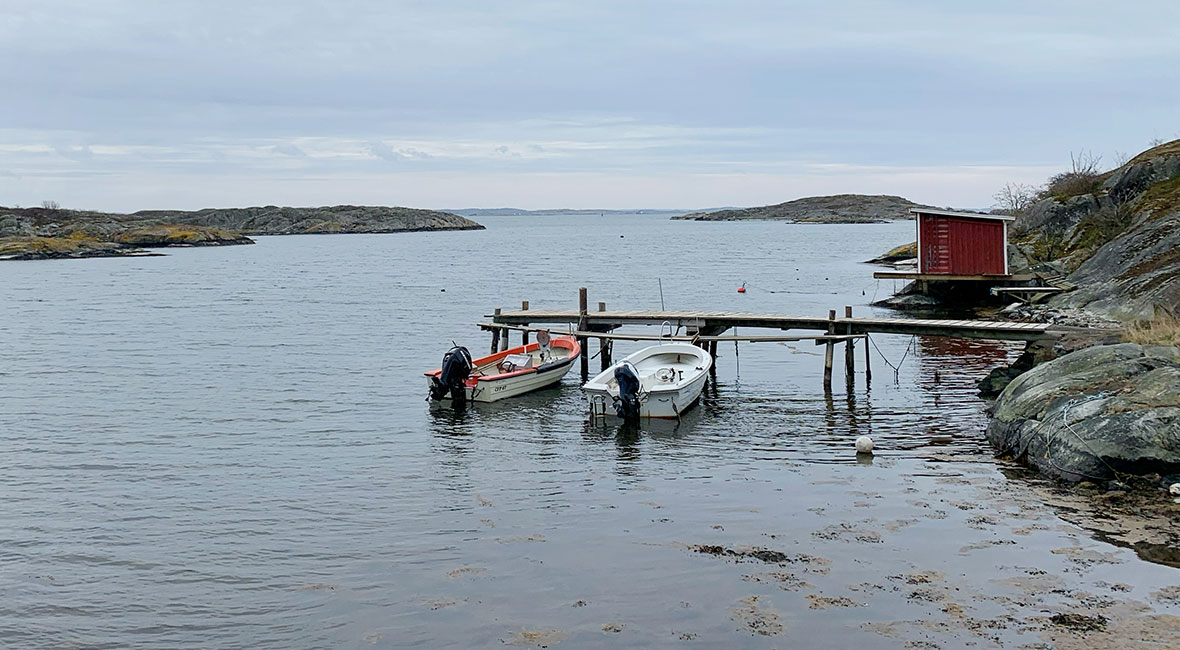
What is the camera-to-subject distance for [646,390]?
2302cm

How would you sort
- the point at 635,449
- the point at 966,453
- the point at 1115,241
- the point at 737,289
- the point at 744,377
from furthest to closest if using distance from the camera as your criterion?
the point at 737,289, the point at 1115,241, the point at 744,377, the point at 635,449, the point at 966,453

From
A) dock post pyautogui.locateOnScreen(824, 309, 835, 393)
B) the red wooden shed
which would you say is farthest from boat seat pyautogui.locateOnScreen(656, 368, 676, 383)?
the red wooden shed

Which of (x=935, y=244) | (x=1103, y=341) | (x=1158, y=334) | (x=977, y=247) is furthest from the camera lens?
(x=935, y=244)

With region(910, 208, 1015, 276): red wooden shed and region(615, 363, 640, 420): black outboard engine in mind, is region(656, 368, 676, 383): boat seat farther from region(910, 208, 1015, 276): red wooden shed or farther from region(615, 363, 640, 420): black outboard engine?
region(910, 208, 1015, 276): red wooden shed

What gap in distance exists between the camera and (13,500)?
1703 centimetres

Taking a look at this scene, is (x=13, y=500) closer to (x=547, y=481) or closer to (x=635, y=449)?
(x=547, y=481)

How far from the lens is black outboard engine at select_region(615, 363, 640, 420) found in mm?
22391

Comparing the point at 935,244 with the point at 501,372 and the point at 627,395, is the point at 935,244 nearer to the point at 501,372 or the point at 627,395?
the point at 501,372

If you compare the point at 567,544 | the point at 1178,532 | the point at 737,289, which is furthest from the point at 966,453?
the point at 737,289

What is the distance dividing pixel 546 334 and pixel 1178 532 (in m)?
16.7

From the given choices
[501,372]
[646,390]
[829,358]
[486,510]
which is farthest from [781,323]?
[486,510]

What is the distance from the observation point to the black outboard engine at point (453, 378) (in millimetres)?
24438

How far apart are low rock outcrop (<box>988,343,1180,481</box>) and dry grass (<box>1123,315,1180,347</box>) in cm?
135

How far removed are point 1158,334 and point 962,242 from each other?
19201 millimetres
